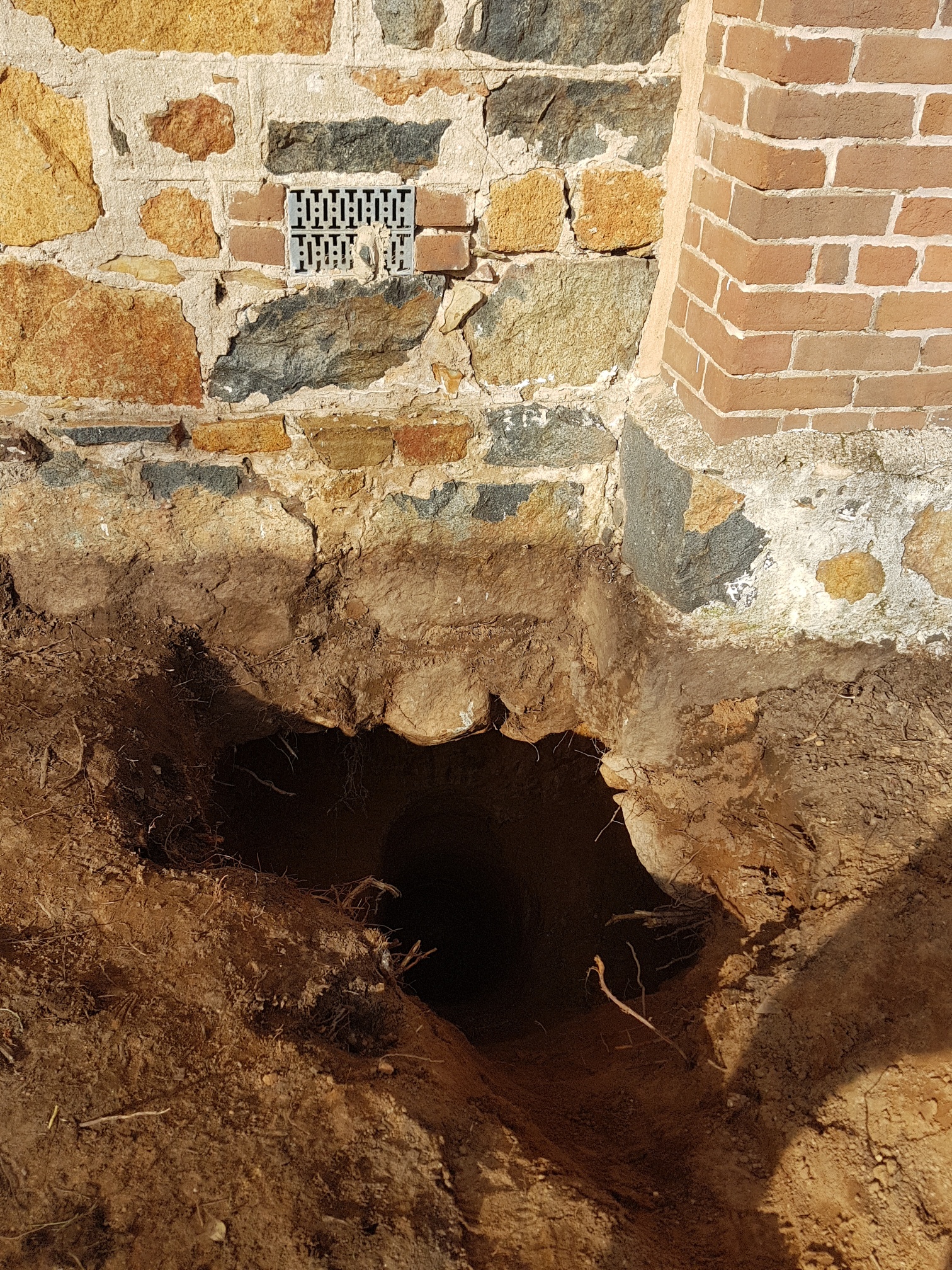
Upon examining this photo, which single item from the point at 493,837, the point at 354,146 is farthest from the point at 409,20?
the point at 493,837

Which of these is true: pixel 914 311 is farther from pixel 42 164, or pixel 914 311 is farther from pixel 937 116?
pixel 42 164

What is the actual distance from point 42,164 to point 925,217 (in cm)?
185

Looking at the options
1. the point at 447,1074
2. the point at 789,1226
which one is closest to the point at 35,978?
the point at 447,1074

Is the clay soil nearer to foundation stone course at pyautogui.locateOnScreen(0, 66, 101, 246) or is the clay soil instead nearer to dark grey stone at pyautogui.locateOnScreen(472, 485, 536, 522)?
dark grey stone at pyautogui.locateOnScreen(472, 485, 536, 522)

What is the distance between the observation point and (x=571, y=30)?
200cm

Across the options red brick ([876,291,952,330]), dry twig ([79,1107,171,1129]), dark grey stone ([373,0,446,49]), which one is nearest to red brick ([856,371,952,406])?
red brick ([876,291,952,330])

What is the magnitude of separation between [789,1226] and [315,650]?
174 centimetres

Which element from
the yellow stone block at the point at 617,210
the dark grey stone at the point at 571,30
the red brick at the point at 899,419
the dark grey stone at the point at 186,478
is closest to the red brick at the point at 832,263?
the red brick at the point at 899,419

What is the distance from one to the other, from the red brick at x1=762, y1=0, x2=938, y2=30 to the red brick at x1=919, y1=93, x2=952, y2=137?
13cm

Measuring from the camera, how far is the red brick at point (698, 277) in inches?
83.2

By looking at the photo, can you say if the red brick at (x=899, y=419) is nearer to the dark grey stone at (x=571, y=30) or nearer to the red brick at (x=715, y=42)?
the red brick at (x=715, y=42)

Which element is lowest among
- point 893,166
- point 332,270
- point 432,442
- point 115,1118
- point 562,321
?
point 115,1118

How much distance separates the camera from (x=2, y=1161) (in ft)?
4.62

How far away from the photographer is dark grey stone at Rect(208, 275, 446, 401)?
2225mm
